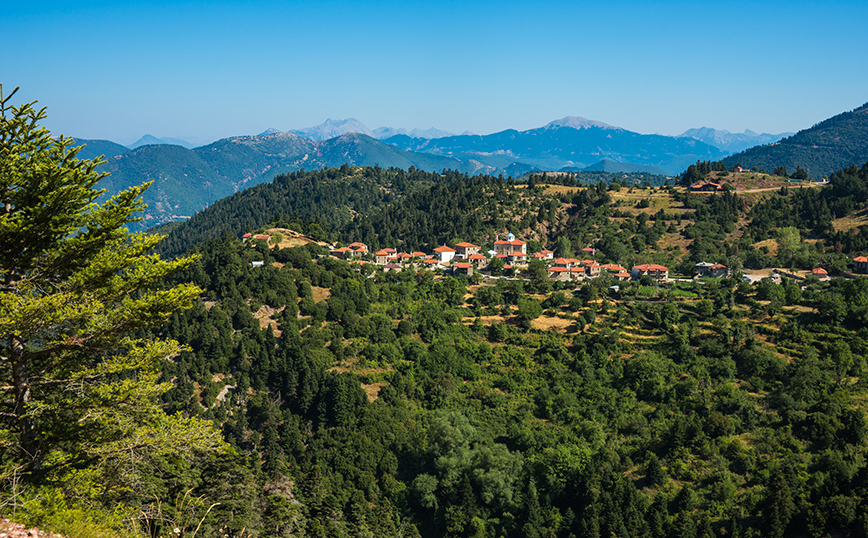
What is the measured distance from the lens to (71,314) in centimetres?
958

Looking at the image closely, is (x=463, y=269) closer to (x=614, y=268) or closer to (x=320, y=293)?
(x=614, y=268)

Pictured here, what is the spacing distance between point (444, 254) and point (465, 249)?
12.1 ft

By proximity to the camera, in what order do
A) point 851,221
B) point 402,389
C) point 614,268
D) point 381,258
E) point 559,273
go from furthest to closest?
point 851,221
point 381,258
point 614,268
point 559,273
point 402,389

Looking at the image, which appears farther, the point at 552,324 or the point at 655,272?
the point at 655,272

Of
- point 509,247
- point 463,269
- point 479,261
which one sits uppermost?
Answer: point 509,247

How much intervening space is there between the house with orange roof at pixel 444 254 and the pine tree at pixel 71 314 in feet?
235

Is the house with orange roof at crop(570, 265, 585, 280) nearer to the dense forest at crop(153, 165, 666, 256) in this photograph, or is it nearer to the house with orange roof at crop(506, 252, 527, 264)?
the house with orange roof at crop(506, 252, 527, 264)

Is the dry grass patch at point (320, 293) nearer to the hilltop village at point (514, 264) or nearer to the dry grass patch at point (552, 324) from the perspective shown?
the hilltop village at point (514, 264)

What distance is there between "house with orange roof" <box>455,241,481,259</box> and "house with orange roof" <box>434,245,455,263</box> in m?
0.99

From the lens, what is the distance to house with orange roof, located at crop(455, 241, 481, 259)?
84812 millimetres

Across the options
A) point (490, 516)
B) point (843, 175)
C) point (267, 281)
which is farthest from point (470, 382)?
point (843, 175)

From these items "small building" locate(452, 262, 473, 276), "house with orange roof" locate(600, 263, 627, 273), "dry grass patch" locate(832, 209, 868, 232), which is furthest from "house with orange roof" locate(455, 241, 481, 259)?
"dry grass patch" locate(832, 209, 868, 232)

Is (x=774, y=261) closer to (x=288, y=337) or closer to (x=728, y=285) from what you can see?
(x=728, y=285)

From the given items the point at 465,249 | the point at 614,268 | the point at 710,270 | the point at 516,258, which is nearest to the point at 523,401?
the point at 614,268
